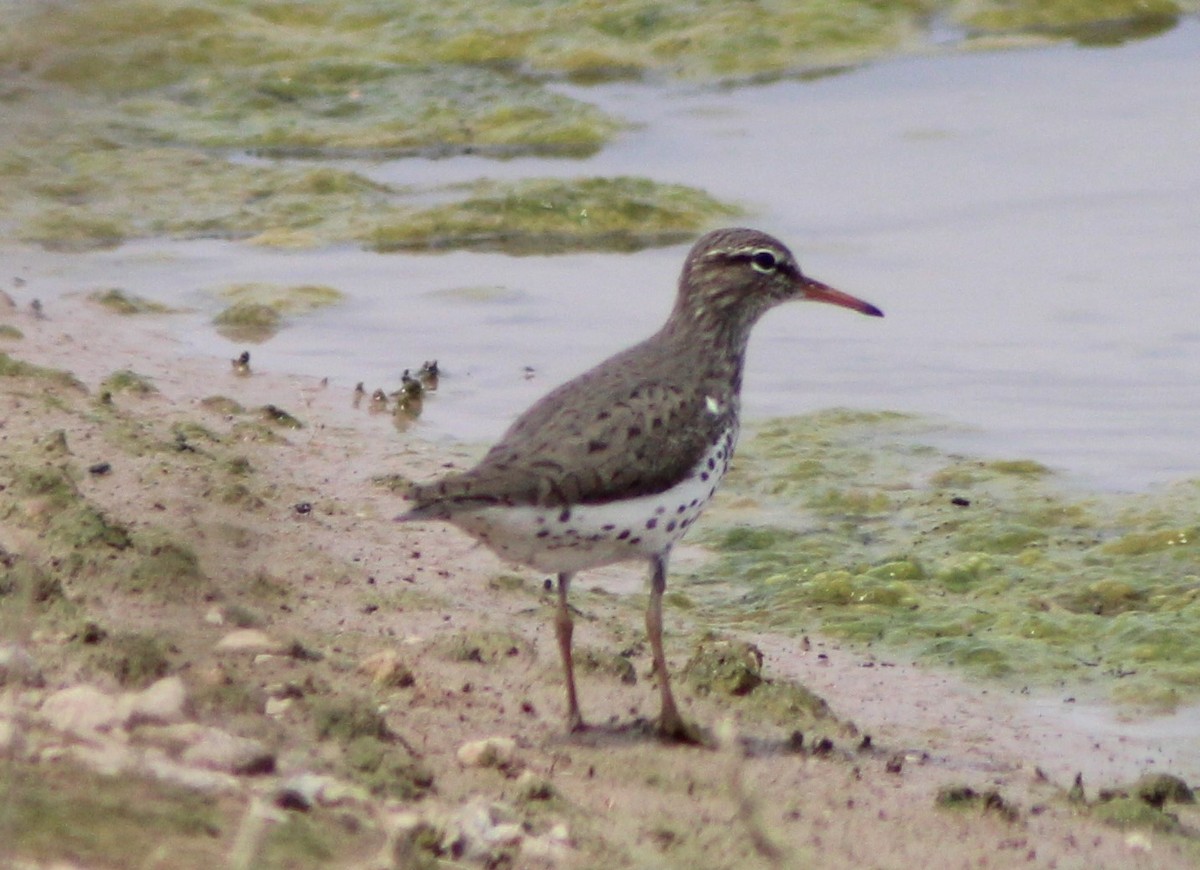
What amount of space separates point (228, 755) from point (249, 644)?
1039 mm

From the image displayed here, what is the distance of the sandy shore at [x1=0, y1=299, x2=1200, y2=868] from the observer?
12.4 feet

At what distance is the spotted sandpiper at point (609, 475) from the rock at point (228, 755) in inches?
40.9

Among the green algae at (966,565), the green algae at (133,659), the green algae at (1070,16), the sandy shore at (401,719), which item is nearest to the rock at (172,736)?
the sandy shore at (401,719)

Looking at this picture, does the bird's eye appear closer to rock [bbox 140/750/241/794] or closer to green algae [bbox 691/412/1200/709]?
green algae [bbox 691/412/1200/709]

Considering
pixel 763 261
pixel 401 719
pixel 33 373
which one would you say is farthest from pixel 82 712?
pixel 33 373

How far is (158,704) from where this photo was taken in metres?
4.16

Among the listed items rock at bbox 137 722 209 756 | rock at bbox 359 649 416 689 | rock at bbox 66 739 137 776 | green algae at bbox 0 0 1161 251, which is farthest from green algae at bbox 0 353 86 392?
rock at bbox 66 739 137 776

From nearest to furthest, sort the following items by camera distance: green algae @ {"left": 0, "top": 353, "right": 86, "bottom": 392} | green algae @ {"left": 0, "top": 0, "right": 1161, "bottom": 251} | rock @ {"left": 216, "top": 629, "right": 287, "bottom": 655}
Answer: rock @ {"left": 216, "top": 629, "right": 287, "bottom": 655} → green algae @ {"left": 0, "top": 353, "right": 86, "bottom": 392} → green algae @ {"left": 0, "top": 0, "right": 1161, "bottom": 251}

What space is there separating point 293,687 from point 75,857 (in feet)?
4.47

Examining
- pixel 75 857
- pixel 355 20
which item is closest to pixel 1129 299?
pixel 75 857

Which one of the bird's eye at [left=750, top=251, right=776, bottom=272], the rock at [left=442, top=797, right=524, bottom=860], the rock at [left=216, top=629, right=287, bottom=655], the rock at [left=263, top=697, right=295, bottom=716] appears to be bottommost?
the rock at [left=442, top=797, right=524, bottom=860]

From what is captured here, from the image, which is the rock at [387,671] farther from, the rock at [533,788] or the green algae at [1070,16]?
the green algae at [1070,16]

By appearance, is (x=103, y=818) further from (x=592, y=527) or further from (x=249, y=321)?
(x=249, y=321)

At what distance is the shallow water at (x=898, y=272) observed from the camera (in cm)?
846
